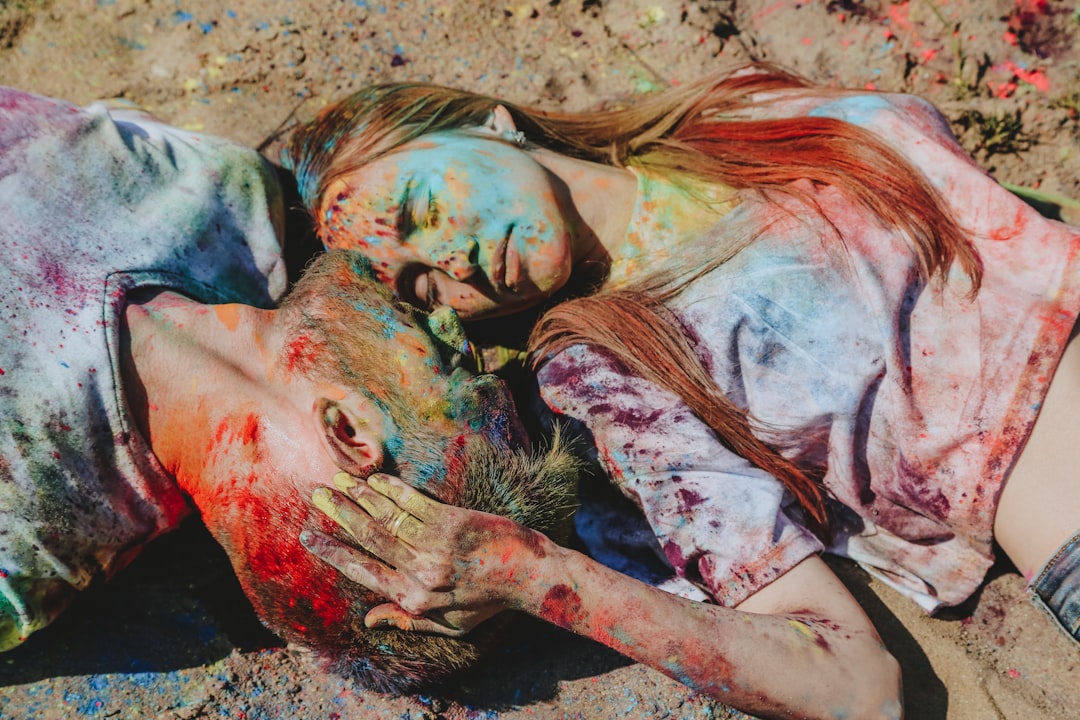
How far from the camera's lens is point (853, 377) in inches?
87.8

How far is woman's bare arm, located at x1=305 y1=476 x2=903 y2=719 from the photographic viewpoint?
1703mm

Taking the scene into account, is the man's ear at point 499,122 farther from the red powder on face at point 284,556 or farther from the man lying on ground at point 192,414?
the red powder on face at point 284,556

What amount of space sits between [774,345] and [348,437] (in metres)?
1.16

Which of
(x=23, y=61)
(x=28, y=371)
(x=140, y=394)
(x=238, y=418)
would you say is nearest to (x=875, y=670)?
(x=238, y=418)

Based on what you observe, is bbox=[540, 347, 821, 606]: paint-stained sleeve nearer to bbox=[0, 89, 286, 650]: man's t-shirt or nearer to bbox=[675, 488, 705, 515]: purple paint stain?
bbox=[675, 488, 705, 515]: purple paint stain

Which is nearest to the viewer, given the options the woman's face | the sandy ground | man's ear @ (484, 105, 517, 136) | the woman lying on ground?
the woman lying on ground

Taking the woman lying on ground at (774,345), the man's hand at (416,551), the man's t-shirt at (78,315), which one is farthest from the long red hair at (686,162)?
the man's hand at (416,551)

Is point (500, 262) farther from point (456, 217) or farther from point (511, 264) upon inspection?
point (456, 217)

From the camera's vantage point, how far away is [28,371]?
5.98 ft

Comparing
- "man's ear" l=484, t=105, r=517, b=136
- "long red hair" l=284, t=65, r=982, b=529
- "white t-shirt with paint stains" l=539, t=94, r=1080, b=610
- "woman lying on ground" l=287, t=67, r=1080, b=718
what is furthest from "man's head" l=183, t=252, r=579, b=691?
"man's ear" l=484, t=105, r=517, b=136

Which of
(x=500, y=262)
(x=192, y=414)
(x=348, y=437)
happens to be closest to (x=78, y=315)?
(x=192, y=414)

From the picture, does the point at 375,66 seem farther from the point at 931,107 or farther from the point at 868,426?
the point at 868,426

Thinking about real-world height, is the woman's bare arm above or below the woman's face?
below

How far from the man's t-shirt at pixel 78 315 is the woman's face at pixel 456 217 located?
1.32 feet
